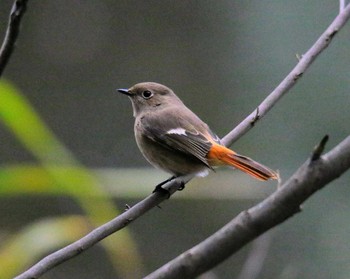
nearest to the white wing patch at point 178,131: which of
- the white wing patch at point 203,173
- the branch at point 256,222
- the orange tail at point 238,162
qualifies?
the white wing patch at point 203,173

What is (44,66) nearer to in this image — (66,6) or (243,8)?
(66,6)

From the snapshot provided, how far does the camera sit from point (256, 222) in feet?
3.87

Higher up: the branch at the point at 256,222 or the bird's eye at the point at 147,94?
the branch at the point at 256,222

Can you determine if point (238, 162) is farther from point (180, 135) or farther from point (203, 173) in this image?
point (180, 135)

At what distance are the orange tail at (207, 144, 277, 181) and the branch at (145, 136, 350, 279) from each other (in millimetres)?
1404

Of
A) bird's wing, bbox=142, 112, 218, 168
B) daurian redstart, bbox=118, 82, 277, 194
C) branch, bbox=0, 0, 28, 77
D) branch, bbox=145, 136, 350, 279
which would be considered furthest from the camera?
bird's wing, bbox=142, 112, 218, 168

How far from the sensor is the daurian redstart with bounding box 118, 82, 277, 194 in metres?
2.78

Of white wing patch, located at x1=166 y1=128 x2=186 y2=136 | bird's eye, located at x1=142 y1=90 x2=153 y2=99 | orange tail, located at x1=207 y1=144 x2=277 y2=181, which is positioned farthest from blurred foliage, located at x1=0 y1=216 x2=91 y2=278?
bird's eye, located at x1=142 y1=90 x2=153 y2=99

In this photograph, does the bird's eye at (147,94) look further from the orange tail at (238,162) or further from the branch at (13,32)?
the branch at (13,32)

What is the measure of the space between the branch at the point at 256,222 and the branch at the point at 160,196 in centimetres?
55

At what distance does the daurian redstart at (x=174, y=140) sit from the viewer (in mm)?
2779

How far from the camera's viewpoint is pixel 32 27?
252 inches

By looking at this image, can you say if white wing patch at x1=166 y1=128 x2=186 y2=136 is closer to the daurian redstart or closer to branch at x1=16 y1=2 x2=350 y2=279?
the daurian redstart

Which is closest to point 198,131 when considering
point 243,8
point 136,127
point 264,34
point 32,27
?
point 136,127
